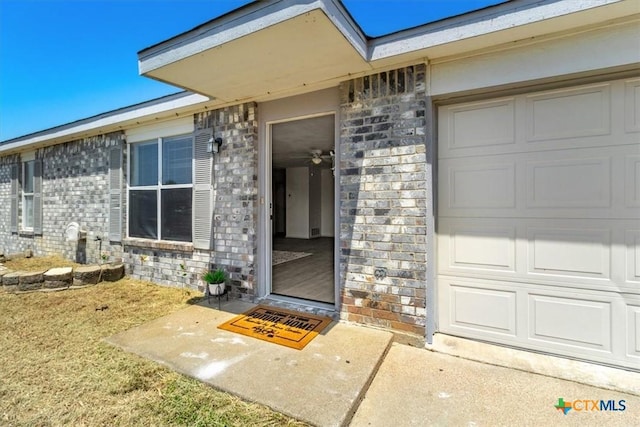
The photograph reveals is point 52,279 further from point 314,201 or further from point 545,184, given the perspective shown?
point 314,201

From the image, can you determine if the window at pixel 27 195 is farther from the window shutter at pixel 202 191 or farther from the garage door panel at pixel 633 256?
the garage door panel at pixel 633 256

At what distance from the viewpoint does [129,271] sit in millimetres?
4938

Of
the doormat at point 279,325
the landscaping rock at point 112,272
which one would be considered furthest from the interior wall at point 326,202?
the doormat at point 279,325

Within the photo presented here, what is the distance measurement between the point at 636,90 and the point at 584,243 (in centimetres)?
125

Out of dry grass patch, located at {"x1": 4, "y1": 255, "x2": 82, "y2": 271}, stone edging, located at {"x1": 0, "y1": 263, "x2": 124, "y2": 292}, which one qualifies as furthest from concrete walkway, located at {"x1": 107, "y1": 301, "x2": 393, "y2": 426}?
dry grass patch, located at {"x1": 4, "y1": 255, "x2": 82, "y2": 271}

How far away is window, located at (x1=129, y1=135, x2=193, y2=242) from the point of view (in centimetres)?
435

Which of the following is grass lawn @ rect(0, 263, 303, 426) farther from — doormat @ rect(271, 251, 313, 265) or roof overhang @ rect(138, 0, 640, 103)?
doormat @ rect(271, 251, 313, 265)

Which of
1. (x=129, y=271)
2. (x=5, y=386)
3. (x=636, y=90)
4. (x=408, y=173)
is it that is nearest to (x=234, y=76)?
(x=408, y=173)

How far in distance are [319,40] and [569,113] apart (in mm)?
2162

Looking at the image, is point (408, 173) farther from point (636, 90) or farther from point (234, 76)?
point (234, 76)

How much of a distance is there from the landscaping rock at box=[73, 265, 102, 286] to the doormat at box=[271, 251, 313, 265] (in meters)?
2.94

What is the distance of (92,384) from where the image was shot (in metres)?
2.11

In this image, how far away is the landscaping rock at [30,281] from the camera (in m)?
4.43

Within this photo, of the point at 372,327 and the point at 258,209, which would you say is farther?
the point at 258,209
